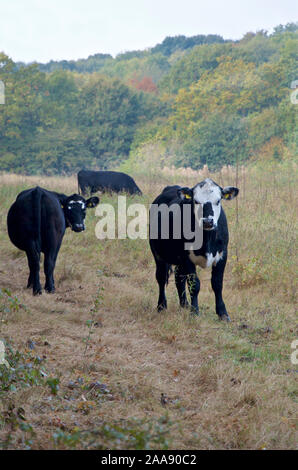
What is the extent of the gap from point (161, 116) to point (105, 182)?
25.1 m

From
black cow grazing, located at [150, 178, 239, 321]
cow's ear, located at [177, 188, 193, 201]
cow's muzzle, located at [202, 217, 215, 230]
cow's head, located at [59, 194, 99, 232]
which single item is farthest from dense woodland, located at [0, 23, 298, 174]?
cow's muzzle, located at [202, 217, 215, 230]

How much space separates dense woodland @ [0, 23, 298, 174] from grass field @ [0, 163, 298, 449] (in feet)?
50.0

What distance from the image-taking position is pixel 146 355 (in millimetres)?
5129

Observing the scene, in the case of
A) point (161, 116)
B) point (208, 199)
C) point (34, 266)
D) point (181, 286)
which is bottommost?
point (181, 286)

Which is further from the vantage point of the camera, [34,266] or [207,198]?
[34,266]

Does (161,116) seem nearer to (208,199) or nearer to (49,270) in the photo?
(49,270)

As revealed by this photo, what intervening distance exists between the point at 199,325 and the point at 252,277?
2.21 meters

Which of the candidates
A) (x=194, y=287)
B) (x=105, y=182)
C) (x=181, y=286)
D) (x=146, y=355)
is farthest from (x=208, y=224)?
(x=105, y=182)

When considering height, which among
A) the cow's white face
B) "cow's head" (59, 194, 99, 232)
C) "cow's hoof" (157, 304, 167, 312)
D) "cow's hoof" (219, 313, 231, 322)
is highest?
the cow's white face

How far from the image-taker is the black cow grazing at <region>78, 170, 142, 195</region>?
1614cm

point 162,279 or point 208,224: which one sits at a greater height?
point 208,224

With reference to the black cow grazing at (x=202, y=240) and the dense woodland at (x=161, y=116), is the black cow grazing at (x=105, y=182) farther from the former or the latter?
the black cow grazing at (x=202, y=240)

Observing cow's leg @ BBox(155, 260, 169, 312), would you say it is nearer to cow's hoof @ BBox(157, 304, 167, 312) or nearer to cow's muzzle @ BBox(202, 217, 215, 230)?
cow's hoof @ BBox(157, 304, 167, 312)
